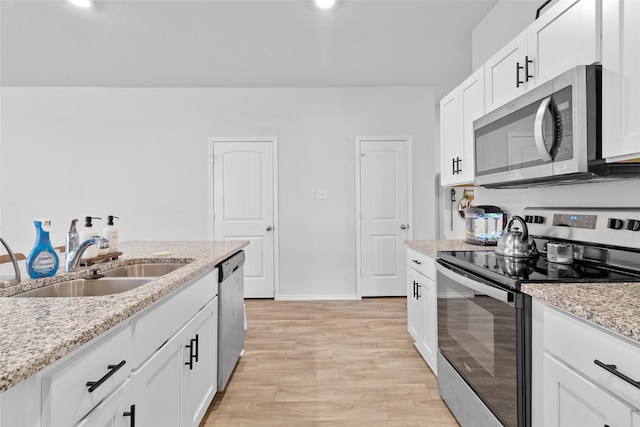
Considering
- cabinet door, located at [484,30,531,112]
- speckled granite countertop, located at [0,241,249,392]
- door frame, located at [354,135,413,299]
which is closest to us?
speckled granite countertop, located at [0,241,249,392]

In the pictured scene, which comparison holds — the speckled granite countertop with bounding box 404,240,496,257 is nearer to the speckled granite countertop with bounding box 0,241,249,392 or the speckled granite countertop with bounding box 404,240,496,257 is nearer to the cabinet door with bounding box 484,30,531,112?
the cabinet door with bounding box 484,30,531,112

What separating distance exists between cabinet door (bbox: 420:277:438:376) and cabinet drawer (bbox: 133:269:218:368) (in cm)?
140

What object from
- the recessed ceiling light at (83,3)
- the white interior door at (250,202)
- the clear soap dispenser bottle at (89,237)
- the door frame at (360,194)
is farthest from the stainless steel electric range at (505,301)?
the recessed ceiling light at (83,3)

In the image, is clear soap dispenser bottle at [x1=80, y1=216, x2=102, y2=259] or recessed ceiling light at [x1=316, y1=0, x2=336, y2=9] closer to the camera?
clear soap dispenser bottle at [x1=80, y1=216, x2=102, y2=259]

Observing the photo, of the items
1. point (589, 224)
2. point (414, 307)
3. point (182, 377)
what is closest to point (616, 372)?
point (589, 224)

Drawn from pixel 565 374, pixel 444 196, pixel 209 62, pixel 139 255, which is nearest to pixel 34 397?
pixel 565 374

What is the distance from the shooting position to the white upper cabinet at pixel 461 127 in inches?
92.6

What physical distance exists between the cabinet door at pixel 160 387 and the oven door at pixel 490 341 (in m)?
1.28

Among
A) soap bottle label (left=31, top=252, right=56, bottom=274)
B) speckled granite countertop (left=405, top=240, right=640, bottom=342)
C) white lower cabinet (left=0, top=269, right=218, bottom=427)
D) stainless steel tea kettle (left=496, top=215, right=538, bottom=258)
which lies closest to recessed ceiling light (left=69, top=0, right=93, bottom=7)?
soap bottle label (left=31, top=252, right=56, bottom=274)

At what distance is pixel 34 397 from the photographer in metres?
0.67

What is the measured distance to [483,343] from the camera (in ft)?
4.91

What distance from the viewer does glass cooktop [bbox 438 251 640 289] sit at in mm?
1276

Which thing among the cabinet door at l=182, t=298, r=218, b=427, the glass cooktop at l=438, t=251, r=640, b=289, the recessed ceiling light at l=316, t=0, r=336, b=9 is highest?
the recessed ceiling light at l=316, t=0, r=336, b=9

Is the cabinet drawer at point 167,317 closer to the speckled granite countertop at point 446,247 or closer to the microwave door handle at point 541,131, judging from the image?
the speckled granite countertop at point 446,247
